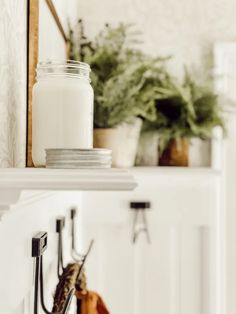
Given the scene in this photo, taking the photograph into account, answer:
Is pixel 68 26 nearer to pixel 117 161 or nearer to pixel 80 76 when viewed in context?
pixel 117 161

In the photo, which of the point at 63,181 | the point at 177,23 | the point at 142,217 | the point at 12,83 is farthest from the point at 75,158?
the point at 177,23

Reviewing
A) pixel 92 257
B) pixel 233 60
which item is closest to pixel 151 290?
pixel 92 257

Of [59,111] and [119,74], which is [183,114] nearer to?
[119,74]

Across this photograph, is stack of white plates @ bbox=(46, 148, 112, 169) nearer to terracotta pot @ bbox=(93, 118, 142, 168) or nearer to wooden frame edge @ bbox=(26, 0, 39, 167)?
wooden frame edge @ bbox=(26, 0, 39, 167)

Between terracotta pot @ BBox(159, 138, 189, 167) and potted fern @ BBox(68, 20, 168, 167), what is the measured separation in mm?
157

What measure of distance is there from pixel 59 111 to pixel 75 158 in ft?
0.49

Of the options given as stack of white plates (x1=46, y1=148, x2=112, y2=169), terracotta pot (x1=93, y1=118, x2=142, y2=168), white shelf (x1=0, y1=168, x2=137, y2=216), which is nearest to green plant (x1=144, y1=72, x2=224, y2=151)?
terracotta pot (x1=93, y1=118, x2=142, y2=168)

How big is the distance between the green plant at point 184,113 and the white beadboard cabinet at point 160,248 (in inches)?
6.8

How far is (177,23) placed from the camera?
2205 mm

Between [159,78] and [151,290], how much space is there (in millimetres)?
776

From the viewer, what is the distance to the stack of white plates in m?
0.68

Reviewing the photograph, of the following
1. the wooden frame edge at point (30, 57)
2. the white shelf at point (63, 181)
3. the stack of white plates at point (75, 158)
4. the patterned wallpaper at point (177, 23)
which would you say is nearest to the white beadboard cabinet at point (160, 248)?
the patterned wallpaper at point (177, 23)

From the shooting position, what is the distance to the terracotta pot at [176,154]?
6.66 feet

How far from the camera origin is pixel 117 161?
1.84 m
